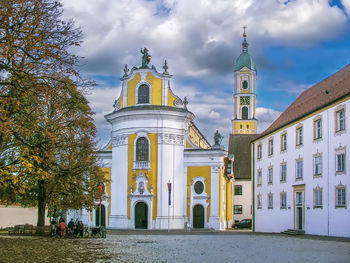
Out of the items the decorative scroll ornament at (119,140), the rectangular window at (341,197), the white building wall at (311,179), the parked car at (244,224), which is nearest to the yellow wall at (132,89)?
the decorative scroll ornament at (119,140)

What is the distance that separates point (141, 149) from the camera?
5072 cm

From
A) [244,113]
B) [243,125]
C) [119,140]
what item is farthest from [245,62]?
[119,140]

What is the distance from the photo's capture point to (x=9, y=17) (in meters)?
18.1

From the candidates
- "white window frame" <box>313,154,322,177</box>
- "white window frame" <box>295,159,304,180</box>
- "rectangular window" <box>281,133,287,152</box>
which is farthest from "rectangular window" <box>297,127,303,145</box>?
"white window frame" <box>313,154,322,177</box>

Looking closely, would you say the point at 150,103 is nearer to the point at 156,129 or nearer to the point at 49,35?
the point at 156,129

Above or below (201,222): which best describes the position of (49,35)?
above

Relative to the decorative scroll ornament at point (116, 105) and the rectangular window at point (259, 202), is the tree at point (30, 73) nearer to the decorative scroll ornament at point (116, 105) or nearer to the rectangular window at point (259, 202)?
the rectangular window at point (259, 202)

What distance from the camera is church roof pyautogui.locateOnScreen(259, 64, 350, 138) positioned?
32094 mm

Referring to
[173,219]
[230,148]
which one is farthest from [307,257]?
[230,148]

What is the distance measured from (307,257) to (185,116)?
1356 inches

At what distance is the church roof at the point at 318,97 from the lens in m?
32.1

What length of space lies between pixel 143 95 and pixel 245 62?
2392 inches

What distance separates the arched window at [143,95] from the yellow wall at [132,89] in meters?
0.53

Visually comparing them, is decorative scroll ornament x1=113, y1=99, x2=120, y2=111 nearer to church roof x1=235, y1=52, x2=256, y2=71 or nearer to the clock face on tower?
the clock face on tower
